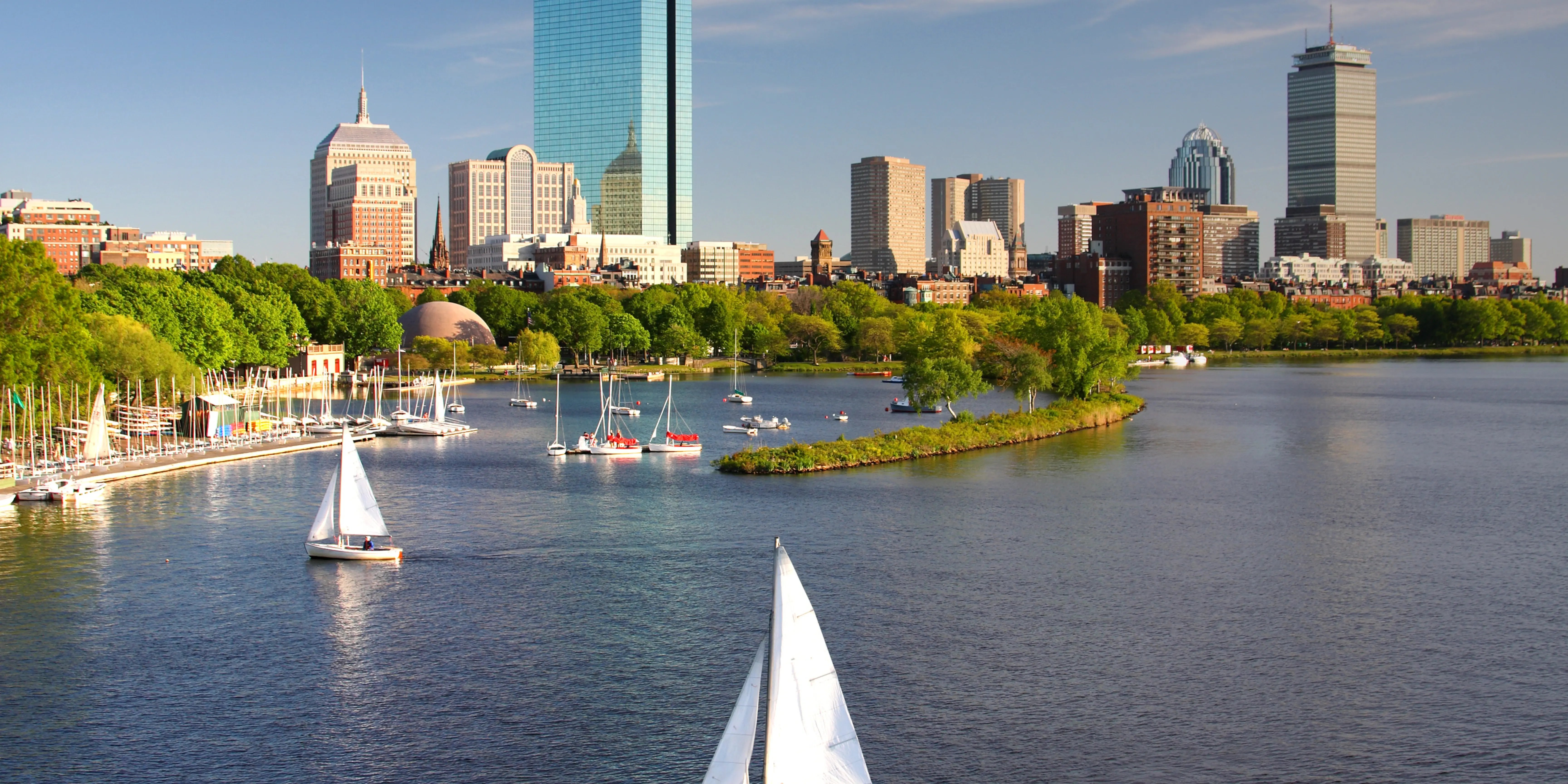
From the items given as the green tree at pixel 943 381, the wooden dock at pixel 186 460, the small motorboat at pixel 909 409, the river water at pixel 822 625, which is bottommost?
the river water at pixel 822 625

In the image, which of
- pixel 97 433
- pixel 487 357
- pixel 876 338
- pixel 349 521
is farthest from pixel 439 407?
pixel 876 338

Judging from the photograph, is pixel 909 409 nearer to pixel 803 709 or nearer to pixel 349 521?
pixel 349 521

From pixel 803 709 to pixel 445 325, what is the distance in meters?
155

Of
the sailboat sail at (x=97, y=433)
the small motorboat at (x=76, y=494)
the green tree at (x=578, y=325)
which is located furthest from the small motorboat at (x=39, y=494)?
the green tree at (x=578, y=325)

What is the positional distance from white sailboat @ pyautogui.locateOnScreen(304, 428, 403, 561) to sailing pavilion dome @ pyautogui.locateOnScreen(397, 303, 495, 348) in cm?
12120

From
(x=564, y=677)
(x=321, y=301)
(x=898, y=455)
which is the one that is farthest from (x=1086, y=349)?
(x=321, y=301)

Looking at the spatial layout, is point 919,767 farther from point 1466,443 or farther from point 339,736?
point 1466,443

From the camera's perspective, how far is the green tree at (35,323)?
215ft

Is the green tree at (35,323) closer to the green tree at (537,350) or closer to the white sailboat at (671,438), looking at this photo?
the white sailboat at (671,438)

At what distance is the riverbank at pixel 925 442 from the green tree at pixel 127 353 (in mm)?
35260

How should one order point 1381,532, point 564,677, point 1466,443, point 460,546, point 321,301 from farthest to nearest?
point 321,301, point 1466,443, point 1381,532, point 460,546, point 564,677

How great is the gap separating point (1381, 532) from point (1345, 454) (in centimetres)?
2891

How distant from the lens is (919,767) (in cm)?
2878

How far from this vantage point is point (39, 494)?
194ft
